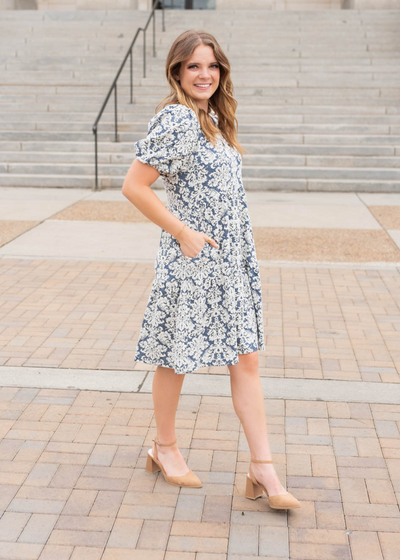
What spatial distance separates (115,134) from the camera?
12.8 meters

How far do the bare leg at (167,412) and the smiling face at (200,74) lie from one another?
3.60 feet

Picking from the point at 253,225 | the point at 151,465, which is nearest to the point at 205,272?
the point at 151,465

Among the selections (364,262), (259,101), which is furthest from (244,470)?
(259,101)

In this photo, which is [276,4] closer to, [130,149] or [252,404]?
[130,149]

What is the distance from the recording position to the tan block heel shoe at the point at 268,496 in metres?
2.84

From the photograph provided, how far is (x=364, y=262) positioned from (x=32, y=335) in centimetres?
347

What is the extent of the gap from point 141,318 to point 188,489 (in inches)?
92.8

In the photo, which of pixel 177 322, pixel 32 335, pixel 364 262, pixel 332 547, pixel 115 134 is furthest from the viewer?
pixel 115 134

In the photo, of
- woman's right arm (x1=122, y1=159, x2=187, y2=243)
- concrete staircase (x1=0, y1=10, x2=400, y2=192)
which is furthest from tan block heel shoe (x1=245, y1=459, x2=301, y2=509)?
concrete staircase (x1=0, y1=10, x2=400, y2=192)

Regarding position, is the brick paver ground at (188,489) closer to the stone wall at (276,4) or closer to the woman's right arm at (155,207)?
the woman's right arm at (155,207)

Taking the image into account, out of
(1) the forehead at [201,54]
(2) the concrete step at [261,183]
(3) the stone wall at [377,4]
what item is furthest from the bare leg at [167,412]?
(3) the stone wall at [377,4]

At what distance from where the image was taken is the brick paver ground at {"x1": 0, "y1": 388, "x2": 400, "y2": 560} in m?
2.68

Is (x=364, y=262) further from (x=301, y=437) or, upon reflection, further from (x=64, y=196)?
(x=64, y=196)

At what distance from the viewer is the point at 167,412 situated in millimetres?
3066
